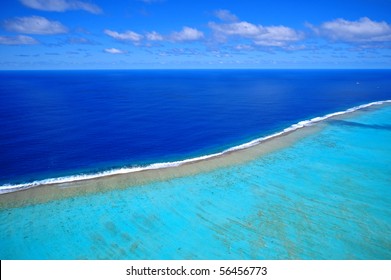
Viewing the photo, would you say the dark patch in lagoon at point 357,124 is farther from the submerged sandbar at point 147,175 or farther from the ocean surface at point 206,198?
the submerged sandbar at point 147,175

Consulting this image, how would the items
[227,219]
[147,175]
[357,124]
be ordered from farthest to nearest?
[357,124]
[147,175]
[227,219]

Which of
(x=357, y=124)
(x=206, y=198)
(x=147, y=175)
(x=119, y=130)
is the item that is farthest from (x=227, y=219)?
(x=357, y=124)

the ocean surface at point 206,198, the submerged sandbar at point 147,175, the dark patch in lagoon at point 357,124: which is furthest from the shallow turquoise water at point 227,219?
the dark patch in lagoon at point 357,124

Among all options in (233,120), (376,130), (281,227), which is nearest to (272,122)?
(233,120)

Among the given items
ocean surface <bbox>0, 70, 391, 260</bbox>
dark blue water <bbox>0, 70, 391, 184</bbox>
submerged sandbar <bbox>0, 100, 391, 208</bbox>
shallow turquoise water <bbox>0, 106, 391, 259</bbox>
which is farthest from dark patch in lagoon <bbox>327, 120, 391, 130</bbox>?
shallow turquoise water <bbox>0, 106, 391, 259</bbox>

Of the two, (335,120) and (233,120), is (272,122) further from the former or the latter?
(335,120)

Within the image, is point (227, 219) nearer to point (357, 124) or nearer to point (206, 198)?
point (206, 198)

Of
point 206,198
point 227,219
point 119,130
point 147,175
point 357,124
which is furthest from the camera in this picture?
point 357,124

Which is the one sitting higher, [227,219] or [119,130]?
[119,130]
